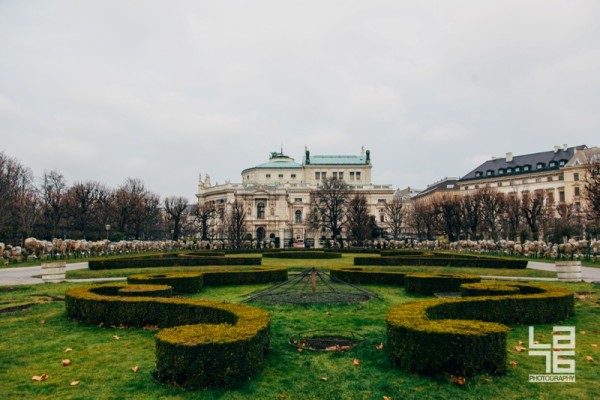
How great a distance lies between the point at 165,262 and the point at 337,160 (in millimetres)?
83544

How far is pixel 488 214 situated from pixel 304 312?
58.6 meters

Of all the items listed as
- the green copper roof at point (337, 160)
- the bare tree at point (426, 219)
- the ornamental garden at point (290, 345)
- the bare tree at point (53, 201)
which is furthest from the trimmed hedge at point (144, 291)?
the green copper roof at point (337, 160)

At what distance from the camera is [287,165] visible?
11169 centimetres

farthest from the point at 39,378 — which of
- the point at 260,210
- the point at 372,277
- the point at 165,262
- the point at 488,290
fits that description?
the point at 260,210

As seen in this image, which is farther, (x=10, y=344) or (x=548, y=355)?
(x=10, y=344)

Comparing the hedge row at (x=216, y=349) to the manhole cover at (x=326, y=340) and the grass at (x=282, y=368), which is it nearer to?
the grass at (x=282, y=368)

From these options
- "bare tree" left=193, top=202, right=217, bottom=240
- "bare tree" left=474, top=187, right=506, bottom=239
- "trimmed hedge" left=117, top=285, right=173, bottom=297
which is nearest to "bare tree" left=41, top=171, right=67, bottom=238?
"bare tree" left=193, top=202, right=217, bottom=240

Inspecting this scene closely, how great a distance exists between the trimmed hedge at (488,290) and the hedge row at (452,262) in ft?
52.1

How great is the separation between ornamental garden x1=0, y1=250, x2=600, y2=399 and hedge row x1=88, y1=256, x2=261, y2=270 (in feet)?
46.8

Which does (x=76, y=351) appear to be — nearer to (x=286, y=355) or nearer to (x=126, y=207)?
(x=286, y=355)

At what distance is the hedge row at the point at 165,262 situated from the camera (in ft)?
99.5

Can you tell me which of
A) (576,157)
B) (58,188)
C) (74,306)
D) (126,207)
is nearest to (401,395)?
(74,306)

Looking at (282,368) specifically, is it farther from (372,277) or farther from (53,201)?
(53,201)

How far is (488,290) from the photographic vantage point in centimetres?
1393
